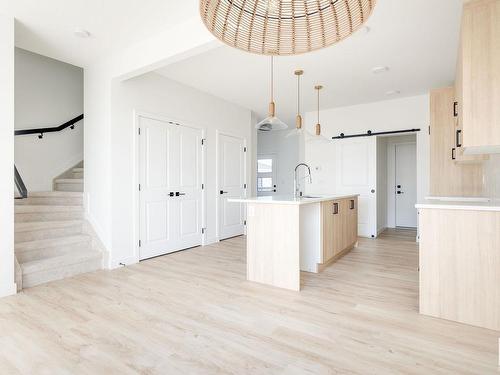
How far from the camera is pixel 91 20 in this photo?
2.89 meters

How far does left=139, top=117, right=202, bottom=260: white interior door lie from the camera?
167 inches

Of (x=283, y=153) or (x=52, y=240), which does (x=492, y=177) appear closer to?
(x=52, y=240)

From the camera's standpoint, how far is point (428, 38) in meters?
3.29

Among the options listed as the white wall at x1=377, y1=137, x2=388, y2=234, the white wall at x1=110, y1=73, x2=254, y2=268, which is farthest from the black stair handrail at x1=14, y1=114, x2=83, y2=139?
the white wall at x1=377, y1=137, x2=388, y2=234

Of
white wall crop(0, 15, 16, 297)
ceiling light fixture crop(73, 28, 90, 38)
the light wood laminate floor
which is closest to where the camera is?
the light wood laminate floor

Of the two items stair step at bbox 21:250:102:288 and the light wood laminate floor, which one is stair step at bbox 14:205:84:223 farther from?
the light wood laminate floor

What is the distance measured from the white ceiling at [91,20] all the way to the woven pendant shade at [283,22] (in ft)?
6.58

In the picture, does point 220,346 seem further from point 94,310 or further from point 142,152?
point 142,152

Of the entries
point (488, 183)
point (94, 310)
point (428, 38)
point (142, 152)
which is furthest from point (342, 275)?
point (142, 152)

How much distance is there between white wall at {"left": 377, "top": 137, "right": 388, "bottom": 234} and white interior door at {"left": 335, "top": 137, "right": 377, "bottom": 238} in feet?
1.12

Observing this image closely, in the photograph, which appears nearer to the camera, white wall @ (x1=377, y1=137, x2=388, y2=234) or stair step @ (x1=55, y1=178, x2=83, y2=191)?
stair step @ (x1=55, y1=178, x2=83, y2=191)

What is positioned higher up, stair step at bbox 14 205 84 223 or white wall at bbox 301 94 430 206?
white wall at bbox 301 94 430 206

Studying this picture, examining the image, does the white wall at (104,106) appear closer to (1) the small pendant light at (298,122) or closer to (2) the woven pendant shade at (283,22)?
(1) the small pendant light at (298,122)

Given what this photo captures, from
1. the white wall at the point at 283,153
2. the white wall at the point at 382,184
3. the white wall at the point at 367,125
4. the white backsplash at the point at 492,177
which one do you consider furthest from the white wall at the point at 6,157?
the white wall at the point at 283,153
